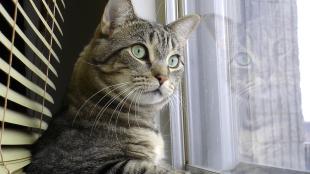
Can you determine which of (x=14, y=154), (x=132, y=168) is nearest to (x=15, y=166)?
(x=14, y=154)

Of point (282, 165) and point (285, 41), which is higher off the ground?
point (285, 41)

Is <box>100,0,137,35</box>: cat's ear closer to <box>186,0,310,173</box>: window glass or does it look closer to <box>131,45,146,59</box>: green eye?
<box>131,45,146,59</box>: green eye

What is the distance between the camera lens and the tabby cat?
3.20ft

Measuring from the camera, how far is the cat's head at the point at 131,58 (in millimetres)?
1093

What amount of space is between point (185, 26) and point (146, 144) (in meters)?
0.43

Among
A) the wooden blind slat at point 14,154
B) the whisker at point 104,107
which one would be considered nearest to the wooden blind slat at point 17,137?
the wooden blind slat at point 14,154

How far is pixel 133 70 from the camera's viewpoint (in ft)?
3.58

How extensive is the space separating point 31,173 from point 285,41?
72cm

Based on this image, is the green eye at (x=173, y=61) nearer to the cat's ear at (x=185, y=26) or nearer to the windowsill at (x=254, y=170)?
the cat's ear at (x=185, y=26)

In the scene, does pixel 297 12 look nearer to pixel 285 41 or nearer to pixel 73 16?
pixel 285 41

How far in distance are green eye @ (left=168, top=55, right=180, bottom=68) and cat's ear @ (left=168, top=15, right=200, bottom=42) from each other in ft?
0.31

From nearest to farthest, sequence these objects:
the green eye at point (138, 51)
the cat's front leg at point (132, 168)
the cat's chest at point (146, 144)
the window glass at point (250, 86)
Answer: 1. the window glass at point (250, 86)
2. the cat's front leg at point (132, 168)
3. the cat's chest at point (146, 144)
4. the green eye at point (138, 51)

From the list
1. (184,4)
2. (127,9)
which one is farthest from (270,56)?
(184,4)

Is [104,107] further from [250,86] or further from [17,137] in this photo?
[250,86]
